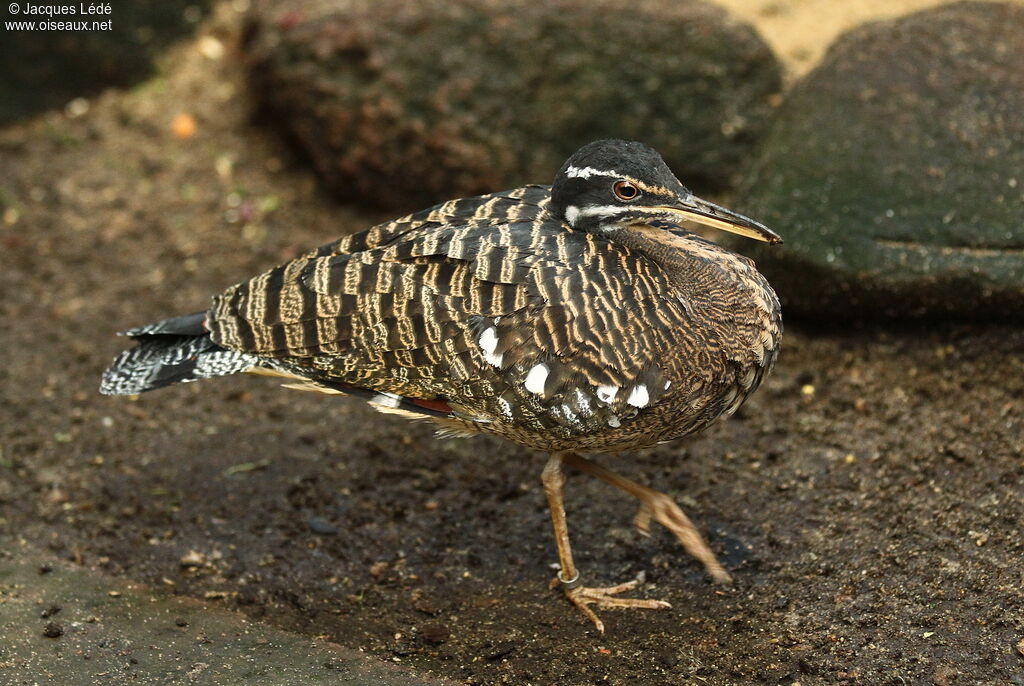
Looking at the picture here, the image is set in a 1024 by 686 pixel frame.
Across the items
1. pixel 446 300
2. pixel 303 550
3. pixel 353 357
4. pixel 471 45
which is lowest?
pixel 303 550

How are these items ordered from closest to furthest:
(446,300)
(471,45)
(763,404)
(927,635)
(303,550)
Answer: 1. (927,635)
2. (446,300)
3. (303,550)
4. (763,404)
5. (471,45)

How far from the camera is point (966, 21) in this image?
5.48 metres

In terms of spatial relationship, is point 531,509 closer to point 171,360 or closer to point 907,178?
point 171,360

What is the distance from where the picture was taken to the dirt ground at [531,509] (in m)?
3.85

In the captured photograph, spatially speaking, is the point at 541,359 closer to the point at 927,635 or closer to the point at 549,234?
the point at 549,234

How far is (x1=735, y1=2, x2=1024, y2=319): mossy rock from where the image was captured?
4.91 m

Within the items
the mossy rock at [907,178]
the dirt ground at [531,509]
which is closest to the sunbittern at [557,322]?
the dirt ground at [531,509]

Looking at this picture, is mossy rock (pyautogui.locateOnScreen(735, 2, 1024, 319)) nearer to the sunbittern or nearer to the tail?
the sunbittern

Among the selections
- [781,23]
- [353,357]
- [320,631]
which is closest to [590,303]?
[353,357]

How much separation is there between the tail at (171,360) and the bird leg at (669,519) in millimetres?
1473

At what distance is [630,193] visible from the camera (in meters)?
3.99

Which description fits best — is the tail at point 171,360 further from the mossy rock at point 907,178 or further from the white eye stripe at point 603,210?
the mossy rock at point 907,178

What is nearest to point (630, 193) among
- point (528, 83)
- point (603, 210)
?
point (603, 210)

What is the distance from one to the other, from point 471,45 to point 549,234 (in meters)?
2.72
